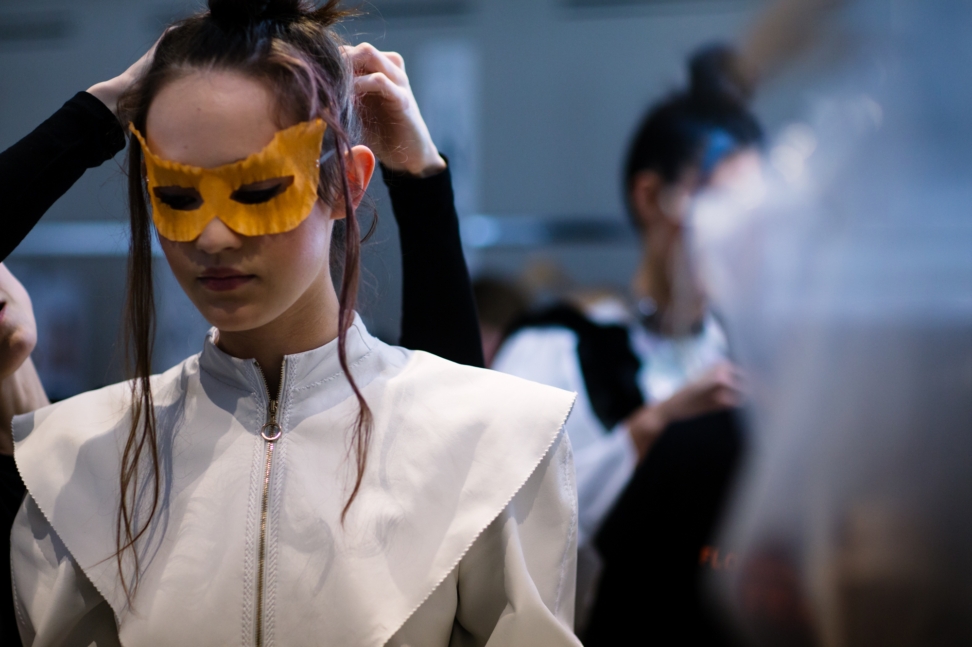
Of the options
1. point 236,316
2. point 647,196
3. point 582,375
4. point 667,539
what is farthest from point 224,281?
point 647,196

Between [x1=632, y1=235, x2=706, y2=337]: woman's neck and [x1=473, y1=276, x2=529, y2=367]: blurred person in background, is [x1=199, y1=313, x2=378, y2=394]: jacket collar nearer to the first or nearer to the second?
[x1=632, y1=235, x2=706, y2=337]: woman's neck

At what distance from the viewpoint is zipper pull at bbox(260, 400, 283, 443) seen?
95 centimetres

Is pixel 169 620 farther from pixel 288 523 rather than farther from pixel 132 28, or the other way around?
pixel 132 28

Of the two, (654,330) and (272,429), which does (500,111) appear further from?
(272,429)

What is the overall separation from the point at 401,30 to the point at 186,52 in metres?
3.50

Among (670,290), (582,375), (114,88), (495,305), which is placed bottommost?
A: (495,305)

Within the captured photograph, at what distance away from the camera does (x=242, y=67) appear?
0.88 meters

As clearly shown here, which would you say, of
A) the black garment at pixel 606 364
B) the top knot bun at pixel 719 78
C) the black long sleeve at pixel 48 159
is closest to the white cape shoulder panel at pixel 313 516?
the black long sleeve at pixel 48 159

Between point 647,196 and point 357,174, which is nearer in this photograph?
point 357,174

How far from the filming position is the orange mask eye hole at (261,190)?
2.83ft

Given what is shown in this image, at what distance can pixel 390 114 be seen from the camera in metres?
1.06

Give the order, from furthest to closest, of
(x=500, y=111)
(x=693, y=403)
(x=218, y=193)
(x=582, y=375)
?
(x=500, y=111)
(x=582, y=375)
(x=693, y=403)
(x=218, y=193)

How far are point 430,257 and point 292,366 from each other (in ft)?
0.99

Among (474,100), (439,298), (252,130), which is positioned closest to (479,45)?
(474,100)
